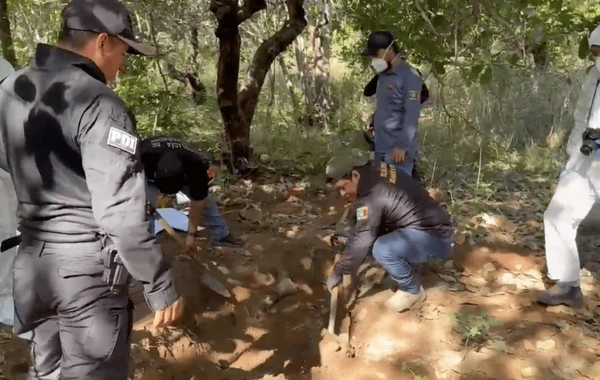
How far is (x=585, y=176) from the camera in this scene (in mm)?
3752

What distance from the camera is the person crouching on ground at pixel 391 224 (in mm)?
3881

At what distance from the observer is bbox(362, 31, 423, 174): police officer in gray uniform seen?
16.8 ft

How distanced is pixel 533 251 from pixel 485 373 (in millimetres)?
1798

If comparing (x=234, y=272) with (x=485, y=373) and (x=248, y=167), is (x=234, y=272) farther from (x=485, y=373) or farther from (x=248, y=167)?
(x=248, y=167)

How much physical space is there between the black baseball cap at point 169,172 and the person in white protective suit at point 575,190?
7.71ft

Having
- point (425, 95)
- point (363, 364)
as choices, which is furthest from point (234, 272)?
point (425, 95)

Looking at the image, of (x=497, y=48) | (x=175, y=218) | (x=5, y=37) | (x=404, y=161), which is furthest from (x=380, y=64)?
(x=5, y=37)

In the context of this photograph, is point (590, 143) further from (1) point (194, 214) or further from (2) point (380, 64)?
(1) point (194, 214)

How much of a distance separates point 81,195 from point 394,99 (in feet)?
11.5

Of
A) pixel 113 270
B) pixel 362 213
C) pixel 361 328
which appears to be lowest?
pixel 361 328

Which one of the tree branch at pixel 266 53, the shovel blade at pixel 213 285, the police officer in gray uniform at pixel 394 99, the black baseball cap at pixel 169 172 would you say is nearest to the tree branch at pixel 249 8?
the tree branch at pixel 266 53

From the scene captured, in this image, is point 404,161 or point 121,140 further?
point 404,161

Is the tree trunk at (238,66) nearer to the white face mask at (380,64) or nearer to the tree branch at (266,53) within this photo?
the tree branch at (266,53)

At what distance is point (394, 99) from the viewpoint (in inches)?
205
